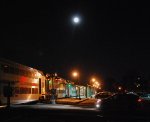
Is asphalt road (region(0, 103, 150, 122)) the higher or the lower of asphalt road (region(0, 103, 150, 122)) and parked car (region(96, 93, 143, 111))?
the lower

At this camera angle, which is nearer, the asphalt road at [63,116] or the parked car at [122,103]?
the asphalt road at [63,116]

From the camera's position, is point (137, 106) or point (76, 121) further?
point (137, 106)

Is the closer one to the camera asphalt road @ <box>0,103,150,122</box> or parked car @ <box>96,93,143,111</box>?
asphalt road @ <box>0,103,150,122</box>

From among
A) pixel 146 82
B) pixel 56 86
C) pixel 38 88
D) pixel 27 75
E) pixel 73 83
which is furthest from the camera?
pixel 146 82

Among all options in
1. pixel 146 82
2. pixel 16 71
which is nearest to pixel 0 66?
pixel 16 71

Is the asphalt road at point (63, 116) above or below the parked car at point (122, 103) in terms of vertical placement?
below

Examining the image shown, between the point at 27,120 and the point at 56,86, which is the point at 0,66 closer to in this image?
the point at 27,120

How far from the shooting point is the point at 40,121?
19328mm

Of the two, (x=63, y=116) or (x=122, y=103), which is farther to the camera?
(x=122, y=103)

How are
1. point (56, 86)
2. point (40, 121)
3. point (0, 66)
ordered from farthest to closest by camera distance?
point (56, 86)
point (0, 66)
point (40, 121)

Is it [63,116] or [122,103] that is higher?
[122,103]

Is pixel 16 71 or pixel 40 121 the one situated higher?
pixel 16 71

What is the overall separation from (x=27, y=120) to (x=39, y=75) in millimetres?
31130

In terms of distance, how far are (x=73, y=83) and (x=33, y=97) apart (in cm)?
3559
